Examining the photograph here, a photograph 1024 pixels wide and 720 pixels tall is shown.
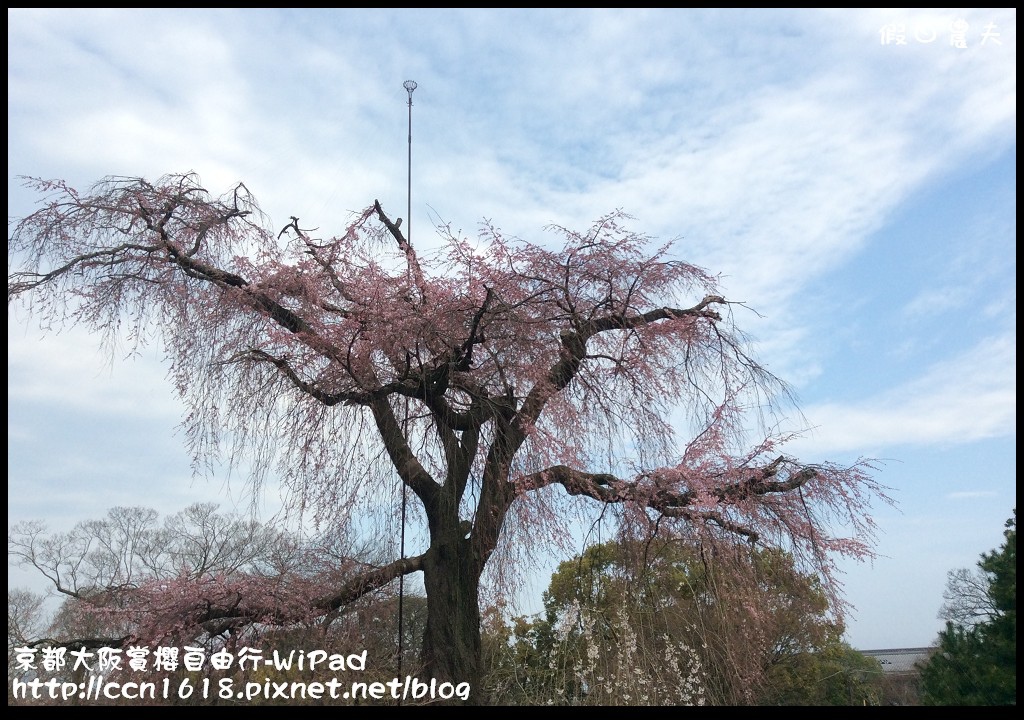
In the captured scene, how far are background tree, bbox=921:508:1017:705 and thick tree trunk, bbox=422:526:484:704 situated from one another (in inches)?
304

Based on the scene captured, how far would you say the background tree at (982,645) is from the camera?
11211 mm

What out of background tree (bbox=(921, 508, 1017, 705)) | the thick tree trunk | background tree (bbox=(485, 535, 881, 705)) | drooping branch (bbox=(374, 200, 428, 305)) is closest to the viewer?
background tree (bbox=(485, 535, 881, 705))

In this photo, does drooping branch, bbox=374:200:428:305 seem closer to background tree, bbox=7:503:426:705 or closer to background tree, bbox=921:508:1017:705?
background tree, bbox=7:503:426:705

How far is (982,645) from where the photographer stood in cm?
1185

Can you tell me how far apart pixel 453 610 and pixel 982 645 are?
903 cm

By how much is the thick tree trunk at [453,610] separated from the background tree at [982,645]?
7.71m

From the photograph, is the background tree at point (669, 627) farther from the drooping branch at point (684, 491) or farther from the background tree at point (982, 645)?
the background tree at point (982, 645)

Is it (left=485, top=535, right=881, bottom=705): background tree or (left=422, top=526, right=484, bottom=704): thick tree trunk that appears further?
(left=422, top=526, right=484, bottom=704): thick tree trunk

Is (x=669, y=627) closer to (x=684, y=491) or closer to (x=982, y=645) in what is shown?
(x=684, y=491)

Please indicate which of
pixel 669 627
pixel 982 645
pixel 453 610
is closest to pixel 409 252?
pixel 453 610

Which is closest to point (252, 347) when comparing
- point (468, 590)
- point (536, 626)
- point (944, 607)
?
point (468, 590)

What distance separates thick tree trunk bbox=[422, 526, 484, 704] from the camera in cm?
629

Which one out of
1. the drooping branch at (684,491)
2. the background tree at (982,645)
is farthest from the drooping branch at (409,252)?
the background tree at (982,645)

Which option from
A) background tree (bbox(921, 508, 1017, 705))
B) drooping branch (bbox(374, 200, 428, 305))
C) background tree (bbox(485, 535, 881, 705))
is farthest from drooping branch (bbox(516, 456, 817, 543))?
background tree (bbox(921, 508, 1017, 705))
